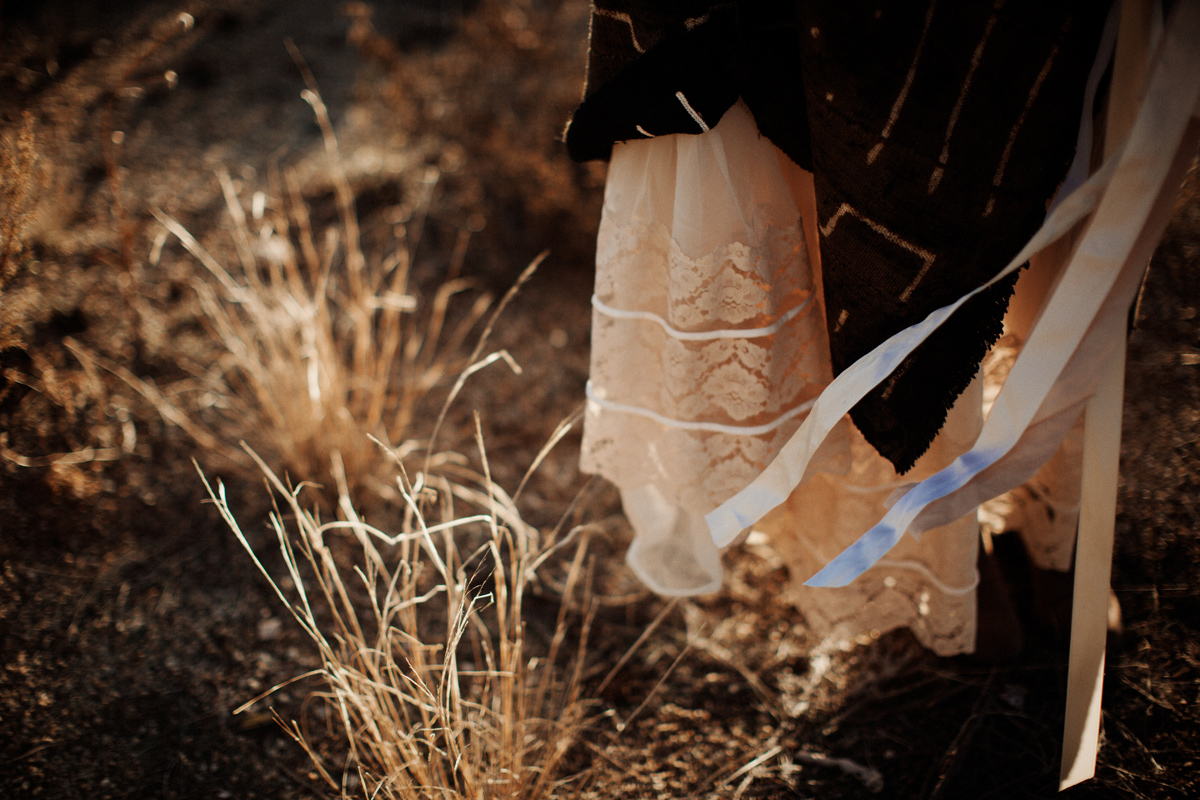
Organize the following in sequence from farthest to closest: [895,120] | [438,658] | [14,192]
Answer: [438,658]
[14,192]
[895,120]

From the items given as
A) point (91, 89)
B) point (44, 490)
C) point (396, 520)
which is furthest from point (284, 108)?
point (396, 520)

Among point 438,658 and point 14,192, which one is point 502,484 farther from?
point 14,192

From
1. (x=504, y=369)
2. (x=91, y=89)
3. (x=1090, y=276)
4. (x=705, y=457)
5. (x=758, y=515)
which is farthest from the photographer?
(x=91, y=89)

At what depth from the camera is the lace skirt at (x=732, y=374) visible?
0.77 metres

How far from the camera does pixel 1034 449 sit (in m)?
0.70

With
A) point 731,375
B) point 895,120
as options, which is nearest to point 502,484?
point 731,375

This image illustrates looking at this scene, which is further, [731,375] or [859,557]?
[731,375]

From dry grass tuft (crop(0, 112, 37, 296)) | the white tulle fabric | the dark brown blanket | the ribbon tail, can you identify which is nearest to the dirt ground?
dry grass tuft (crop(0, 112, 37, 296))

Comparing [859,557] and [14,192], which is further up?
[14,192]

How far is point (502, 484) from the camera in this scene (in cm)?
153

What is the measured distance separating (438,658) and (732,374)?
2.74 feet

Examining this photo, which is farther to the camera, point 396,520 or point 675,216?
point 396,520

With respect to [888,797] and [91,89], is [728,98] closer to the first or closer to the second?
[888,797]

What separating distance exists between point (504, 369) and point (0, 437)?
1.08 metres
